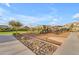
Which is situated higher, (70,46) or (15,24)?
(15,24)

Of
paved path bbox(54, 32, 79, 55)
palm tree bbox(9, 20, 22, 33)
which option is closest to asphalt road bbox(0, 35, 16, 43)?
palm tree bbox(9, 20, 22, 33)

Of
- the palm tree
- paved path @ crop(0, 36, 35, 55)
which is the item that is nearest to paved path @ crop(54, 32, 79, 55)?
paved path @ crop(0, 36, 35, 55)

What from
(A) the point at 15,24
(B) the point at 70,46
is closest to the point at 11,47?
(A) the point at 15,24

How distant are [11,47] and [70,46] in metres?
0.56

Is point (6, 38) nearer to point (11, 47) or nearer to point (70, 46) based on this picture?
point (11, 47)

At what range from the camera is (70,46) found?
1.46m

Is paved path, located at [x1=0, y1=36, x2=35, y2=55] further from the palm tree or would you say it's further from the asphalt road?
the palm tree

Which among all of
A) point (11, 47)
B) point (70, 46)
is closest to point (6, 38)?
point (11, 47)

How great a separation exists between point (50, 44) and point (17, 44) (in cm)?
32

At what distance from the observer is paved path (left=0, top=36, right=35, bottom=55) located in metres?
1.45

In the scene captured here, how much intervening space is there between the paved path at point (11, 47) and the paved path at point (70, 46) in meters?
0.27

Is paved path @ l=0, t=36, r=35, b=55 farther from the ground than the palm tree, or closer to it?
closer to it

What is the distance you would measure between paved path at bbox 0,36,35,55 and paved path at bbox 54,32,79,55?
0.90 feet

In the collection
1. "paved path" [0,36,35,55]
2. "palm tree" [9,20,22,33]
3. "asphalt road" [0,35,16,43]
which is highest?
"palm tree" [9,20,22,33]
